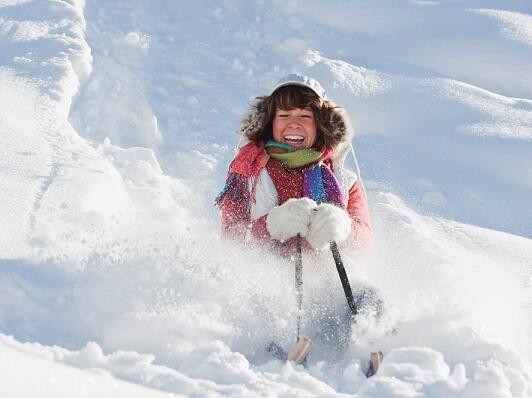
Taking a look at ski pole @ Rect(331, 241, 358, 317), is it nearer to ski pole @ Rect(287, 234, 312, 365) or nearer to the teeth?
ski pole @ Rect(287, 234, 312, 365)

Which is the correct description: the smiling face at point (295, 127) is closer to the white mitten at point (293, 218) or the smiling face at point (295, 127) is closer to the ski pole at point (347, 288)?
the white mitten at point (293, 218)

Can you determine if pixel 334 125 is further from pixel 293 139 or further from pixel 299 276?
pixel 299 276

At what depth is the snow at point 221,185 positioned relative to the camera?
204 cm

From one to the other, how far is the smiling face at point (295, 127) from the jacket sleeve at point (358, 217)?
1.13 ft

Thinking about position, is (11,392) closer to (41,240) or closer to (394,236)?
(41,240)

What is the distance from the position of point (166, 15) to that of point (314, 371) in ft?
21.1

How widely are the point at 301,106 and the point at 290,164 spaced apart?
293 mm

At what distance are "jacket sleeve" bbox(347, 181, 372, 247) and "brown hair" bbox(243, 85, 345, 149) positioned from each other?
263 millimetres

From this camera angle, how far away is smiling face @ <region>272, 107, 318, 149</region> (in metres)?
3.46

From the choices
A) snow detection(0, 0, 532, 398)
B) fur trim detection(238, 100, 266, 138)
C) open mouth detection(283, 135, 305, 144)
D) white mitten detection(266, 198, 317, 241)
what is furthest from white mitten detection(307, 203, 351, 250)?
fur trim detection(238, 100, 266, 138)

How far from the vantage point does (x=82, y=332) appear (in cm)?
242

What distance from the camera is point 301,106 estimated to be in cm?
346

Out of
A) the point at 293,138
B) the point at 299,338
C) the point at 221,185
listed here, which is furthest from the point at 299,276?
the point at 221,185

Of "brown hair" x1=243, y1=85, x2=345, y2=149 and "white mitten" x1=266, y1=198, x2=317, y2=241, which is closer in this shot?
"white mitten" x1=266, y1=198, x2=317, y2=241
